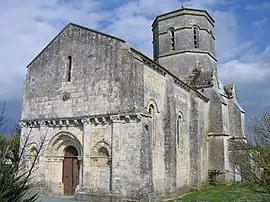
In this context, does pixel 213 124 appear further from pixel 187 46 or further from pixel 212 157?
pixel 187 46

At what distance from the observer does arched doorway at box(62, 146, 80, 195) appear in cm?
1919

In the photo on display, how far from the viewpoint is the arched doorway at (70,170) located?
1919cm

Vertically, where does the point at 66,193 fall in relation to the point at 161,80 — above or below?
below

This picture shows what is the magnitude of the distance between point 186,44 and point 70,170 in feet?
59.6

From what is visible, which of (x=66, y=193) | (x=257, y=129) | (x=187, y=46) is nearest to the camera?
(x=257, y=129)

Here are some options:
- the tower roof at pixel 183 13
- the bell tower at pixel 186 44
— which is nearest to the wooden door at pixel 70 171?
the bell tower at pixel 186 44

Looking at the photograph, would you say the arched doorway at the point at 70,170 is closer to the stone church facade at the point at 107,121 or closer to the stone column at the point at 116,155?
the stone church facade at the point at 107,121

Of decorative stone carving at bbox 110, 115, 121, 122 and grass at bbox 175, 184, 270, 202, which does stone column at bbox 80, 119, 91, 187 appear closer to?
decorative stone carving at bbox 110, 115, 121, 122

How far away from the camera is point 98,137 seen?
701 inches

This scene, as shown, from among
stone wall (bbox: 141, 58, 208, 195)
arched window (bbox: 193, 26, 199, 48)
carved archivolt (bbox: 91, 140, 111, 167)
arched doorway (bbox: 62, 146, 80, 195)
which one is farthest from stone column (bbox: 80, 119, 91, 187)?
arched window (bbox: 193, 26, 199, 48)

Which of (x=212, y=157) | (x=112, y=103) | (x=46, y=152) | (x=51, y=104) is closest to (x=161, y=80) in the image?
(x=112, y=103)

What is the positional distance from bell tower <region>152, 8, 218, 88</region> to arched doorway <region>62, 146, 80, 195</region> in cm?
1496

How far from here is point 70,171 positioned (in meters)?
19.5

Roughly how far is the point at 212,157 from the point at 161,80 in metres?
11.2
